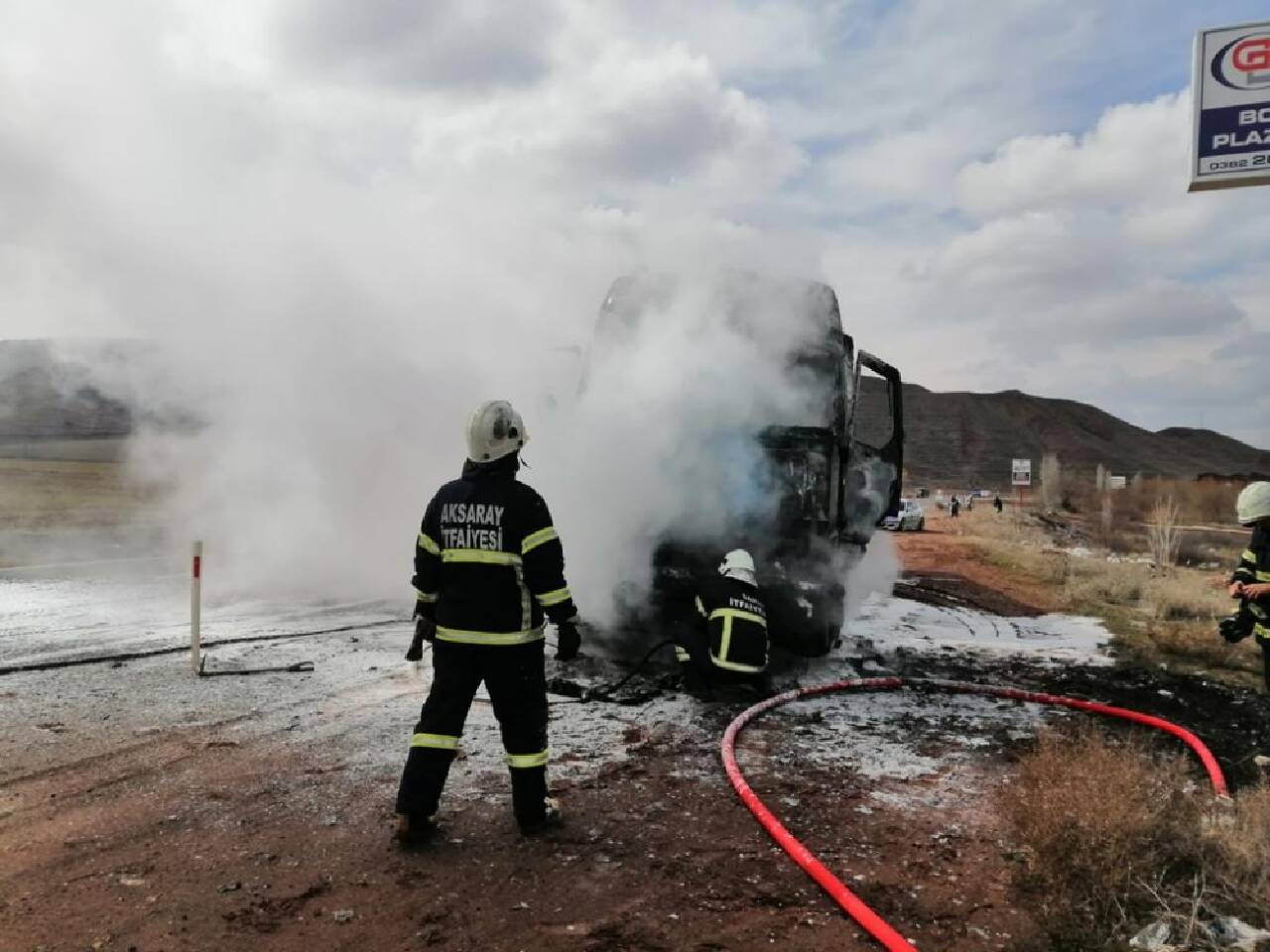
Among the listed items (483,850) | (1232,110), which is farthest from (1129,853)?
(1232,110)

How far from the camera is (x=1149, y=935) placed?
286 cm

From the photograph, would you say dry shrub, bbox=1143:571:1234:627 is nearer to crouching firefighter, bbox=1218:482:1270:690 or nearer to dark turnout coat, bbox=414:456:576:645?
crouching firefighter, bbox=1218:482:1270:690

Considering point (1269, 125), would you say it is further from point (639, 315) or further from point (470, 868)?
point (470, 868)

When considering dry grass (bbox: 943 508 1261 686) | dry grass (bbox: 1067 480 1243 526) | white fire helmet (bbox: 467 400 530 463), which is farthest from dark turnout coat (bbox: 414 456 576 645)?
dry grass (bbox: 1067 480 1243 526)

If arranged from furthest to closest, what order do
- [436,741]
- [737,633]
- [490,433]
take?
1. [737,633]
2. [490,433]
3. [436,741]

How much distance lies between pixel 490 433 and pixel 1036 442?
13488 centimetres

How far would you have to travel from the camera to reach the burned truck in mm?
6816

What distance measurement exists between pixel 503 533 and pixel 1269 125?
9464 mm

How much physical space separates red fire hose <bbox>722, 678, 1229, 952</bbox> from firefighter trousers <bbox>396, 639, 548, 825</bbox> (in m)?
1.02

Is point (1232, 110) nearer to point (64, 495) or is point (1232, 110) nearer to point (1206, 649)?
point (1206, 649)

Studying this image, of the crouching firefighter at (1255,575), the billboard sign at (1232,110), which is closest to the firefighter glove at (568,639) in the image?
the crouching firefighter at (1255,575)

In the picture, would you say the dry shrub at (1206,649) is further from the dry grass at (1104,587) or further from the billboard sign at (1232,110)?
the billboard sign at (1232,110)

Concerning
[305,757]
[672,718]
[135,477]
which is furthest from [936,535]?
[305,757]

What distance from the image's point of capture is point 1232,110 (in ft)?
29.7
